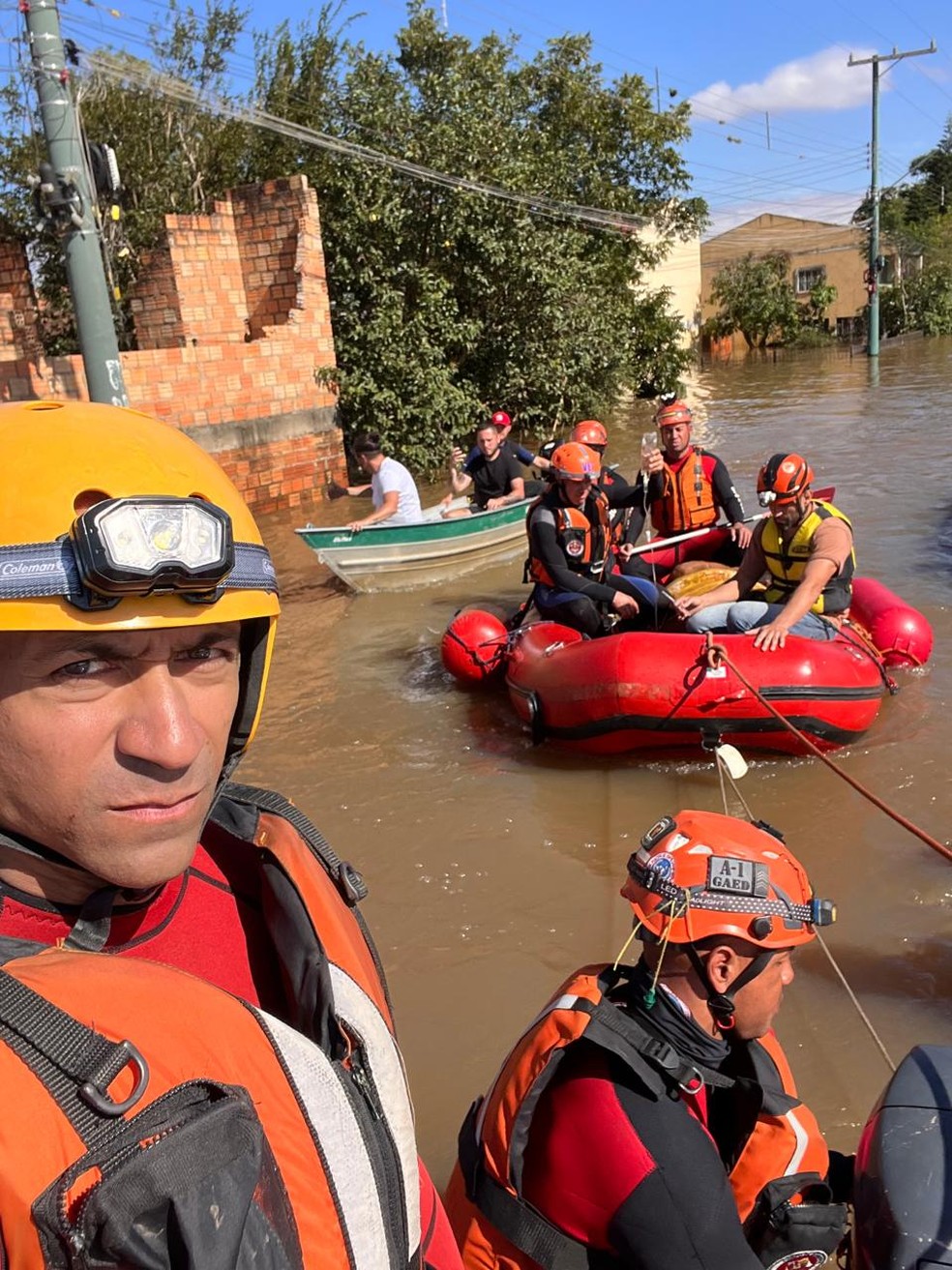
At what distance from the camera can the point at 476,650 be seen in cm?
734

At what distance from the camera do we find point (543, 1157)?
6.37 ft

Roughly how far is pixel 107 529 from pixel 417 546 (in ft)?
30.2

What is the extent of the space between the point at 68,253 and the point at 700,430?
14908 mm

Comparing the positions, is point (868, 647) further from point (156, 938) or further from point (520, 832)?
point (156, 938)

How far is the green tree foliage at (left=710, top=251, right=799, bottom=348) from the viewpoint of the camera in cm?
4000

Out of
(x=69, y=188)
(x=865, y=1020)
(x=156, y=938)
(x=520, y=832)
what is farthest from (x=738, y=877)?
(x=69, y=188)

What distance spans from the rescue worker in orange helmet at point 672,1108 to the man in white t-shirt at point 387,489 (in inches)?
313

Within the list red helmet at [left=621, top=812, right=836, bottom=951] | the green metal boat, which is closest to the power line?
the green metal boat

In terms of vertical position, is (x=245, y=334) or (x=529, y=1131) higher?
(x=245, y=334)

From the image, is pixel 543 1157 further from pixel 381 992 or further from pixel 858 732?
pixel 858 732

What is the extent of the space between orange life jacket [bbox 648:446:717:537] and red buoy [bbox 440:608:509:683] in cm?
190

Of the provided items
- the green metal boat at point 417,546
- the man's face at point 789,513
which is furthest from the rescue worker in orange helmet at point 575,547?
the green metal boat at point 417,546

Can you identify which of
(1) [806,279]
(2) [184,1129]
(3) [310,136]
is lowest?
(2) [184,1129]

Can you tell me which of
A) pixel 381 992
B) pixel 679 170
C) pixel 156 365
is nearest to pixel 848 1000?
pixel 381 992
